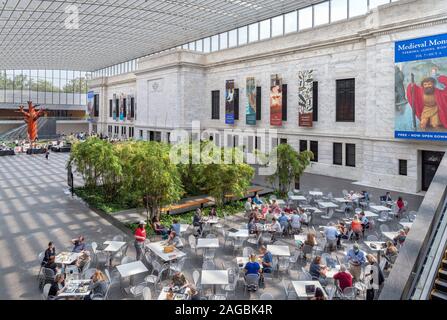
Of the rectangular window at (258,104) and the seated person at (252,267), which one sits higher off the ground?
the rectangular window at (258,104)

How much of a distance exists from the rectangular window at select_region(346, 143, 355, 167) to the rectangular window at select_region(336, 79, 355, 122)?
1.79 metres

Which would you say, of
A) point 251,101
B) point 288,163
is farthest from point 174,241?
point 251,101

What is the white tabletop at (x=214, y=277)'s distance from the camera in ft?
25.6

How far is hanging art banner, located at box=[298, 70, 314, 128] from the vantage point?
84.6 feet

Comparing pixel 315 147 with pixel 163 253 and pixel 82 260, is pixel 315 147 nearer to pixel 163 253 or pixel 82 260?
pixel 163 253

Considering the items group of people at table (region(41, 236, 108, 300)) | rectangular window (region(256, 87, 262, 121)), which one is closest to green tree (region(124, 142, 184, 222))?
group of people at table (region(41, 236, 108, 300))

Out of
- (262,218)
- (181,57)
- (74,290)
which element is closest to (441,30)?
(262,218)

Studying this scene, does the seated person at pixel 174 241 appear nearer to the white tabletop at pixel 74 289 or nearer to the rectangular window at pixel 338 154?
the white tabletop at pixel 74 289

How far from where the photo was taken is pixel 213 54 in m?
35.6

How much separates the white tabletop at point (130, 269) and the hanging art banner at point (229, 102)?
983 inches

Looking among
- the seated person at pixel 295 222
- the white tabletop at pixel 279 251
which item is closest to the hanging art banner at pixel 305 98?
the seated person at pixel 295 222

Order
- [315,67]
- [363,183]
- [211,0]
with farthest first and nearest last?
1. [211,0]
2. [315,67]
3. [363,183]
